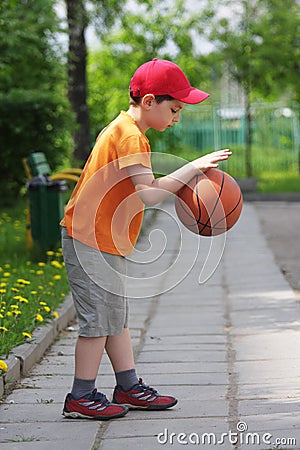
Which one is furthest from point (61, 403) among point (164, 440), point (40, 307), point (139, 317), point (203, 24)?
point (203, 24)

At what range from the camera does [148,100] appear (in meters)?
4.62

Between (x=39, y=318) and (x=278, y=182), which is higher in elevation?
(x=39, y=318)

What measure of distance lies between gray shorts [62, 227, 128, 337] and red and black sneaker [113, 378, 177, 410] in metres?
0.33

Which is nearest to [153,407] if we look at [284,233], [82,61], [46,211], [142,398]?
[142,398]

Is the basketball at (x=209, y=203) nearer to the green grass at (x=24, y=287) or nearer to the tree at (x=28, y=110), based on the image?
the green grass at (x=24, y=287)

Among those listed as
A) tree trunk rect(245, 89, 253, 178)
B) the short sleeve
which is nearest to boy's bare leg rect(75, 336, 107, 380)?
the short sleeve

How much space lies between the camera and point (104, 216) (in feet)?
15.1

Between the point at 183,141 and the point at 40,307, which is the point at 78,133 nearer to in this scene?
the point at 183,141

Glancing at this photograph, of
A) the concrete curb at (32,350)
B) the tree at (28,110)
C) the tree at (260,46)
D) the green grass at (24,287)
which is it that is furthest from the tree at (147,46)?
the concrete curb at (32,350)

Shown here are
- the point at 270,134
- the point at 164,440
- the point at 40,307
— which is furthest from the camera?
the point at 270,134

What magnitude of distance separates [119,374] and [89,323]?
37 cm

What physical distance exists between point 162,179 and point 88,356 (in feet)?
3.07

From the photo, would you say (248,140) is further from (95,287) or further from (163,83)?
(95,287)

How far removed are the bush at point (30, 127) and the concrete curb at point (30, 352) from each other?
667 centimetres
